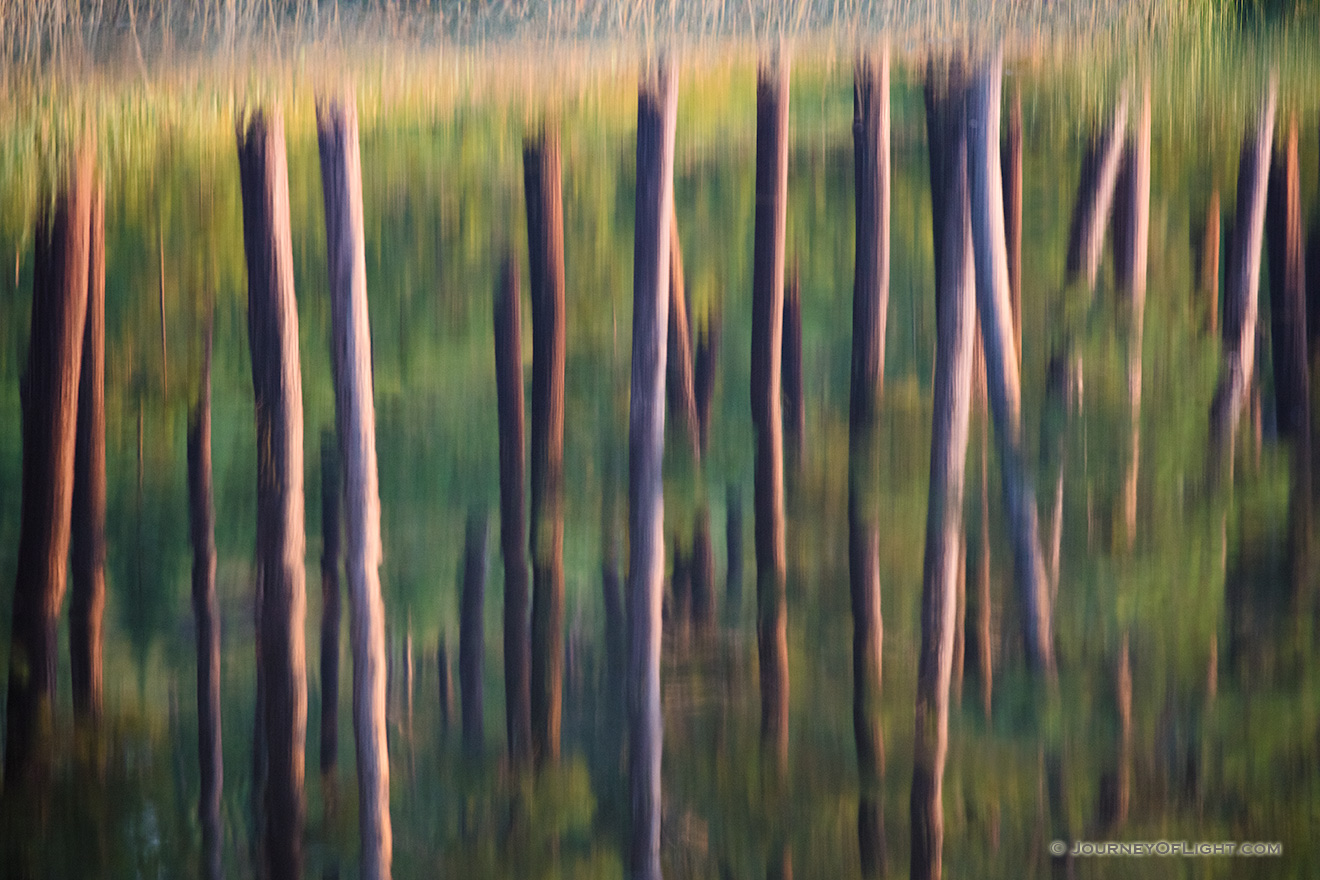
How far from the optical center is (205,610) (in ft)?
5.17

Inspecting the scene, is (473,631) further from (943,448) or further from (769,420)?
(943,448)

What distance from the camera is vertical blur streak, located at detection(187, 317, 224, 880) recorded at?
5.16 feet

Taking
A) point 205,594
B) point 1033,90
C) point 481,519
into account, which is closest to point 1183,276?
point 1033,90

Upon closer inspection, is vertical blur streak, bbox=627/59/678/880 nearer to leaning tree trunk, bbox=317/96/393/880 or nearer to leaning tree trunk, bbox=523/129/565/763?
leaning tree trunk, bbox=523/129/565/763

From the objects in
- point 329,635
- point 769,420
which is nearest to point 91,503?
point 329,635

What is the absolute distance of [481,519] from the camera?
158 centimetres

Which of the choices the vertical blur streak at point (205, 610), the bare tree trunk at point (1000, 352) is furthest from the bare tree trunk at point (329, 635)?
the bare tree trunk at point (1000, 352)

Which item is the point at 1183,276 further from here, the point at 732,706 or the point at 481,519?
the point at 481,519

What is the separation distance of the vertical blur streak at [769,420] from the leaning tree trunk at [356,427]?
61 cm

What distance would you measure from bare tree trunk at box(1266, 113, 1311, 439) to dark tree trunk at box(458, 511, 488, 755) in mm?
1331

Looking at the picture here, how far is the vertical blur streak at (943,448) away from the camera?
160 cm

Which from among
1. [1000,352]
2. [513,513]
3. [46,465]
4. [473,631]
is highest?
[1000,352]

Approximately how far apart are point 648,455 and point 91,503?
89 centimetres

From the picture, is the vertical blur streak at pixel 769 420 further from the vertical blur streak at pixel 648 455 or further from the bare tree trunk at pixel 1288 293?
the bare tree trunk at pixel 1288 293
